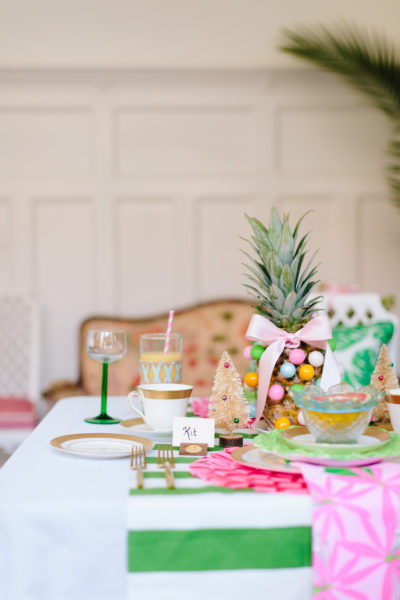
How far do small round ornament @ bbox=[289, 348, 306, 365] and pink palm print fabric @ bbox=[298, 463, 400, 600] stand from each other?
37 cm

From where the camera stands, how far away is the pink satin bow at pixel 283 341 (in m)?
1.16

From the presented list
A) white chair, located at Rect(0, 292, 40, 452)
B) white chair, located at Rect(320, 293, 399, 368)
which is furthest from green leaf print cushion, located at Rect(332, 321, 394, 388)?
white chair, located at Rect(0, 292, 40, 452)

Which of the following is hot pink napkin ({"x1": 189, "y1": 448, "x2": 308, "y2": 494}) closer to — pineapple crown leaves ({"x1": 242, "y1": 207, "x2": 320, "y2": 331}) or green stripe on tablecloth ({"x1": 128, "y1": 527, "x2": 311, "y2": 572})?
green stripe on tablecloth ({"x1": 128, "y1": 527, "x2": 311, "y2": 572})

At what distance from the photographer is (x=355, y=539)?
2.57ft

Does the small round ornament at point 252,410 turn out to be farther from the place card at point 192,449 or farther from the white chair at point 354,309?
the white chair at point 354,309

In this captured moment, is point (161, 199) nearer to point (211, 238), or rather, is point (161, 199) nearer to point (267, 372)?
point (211, 238)

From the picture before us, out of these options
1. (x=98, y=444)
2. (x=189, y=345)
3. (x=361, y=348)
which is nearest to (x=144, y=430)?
(x=98, y=444)

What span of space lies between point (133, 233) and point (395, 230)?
4.93 feet

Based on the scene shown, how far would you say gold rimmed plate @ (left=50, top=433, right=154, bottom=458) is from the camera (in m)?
1.00

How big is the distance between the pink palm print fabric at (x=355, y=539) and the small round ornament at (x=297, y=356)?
1.21 feet

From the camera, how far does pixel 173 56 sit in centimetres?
349

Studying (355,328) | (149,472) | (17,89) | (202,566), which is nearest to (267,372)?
(149,472)

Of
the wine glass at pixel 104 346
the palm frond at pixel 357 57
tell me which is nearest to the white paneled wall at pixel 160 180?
the palm frond at pixel 357 57

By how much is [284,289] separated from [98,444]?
0.46 meters
